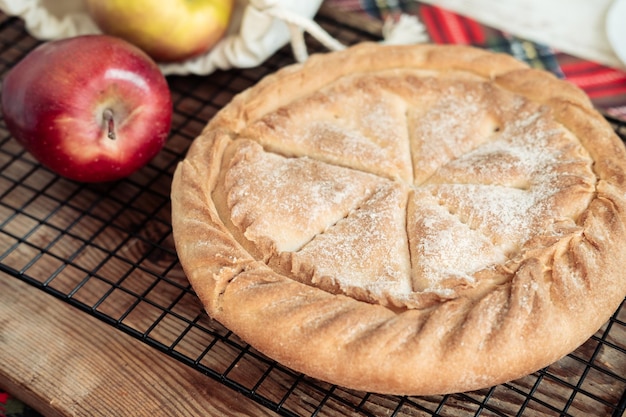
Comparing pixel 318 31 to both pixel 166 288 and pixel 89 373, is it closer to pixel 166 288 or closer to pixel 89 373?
pixel 166 288

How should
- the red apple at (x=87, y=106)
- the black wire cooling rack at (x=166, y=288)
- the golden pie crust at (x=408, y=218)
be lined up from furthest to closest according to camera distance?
1. the red apple at (x=87, y=106)
2. the black wire cooling rack at (x=166, y=288)
3. the golden pie crust at (x=408, y=218)

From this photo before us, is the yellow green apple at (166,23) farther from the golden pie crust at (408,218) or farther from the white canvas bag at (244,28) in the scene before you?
the golden pie crust at (408,218)

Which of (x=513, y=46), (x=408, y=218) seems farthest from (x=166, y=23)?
(x=513, y=46)

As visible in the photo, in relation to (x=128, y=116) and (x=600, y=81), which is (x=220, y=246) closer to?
→ (x=128, y=116)

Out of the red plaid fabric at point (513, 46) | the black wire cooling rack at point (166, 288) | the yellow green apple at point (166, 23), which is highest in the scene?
the yellow green apple at point (166, 23)

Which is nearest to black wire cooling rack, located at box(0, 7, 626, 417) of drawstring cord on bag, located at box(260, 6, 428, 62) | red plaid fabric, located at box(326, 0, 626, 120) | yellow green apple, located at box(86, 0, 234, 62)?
yellow green apple, located at box(86, 0, 234, 62)

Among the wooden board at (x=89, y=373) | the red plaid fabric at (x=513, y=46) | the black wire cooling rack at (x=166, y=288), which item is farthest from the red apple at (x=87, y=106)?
the red plaid fabric at (x=513, y=46)

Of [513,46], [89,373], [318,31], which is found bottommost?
[89,373]

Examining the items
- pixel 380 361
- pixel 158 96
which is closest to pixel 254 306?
pixel 380 361
